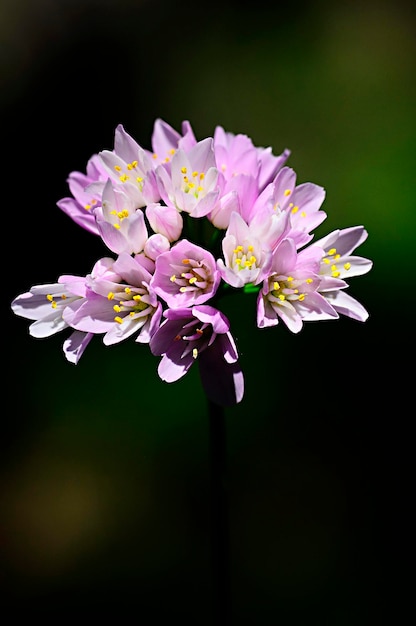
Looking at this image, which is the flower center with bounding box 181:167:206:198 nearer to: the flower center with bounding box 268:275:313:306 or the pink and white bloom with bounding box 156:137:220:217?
the pink and white bloom with bounding box 156:137:220:217

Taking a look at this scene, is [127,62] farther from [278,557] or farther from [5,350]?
[278,557]

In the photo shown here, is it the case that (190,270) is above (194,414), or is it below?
above

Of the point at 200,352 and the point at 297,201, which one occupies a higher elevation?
the point at 297,201

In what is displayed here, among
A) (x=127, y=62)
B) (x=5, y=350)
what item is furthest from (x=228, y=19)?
(x=5, y=350)

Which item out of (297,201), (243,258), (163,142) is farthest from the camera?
(163,142)

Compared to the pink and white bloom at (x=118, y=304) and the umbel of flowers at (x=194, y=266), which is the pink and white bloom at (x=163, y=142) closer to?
the umbel of flowers at (x=194, y=266)

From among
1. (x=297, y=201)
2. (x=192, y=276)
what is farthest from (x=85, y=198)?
(x=297, y=201)

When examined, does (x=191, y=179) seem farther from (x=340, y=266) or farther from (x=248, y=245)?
(x=340, y=266)

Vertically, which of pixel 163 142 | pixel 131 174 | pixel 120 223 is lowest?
pixel 120 223

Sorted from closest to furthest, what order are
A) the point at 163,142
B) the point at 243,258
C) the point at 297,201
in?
the point at 243,258, the point at 297,201, the point at 163,142
